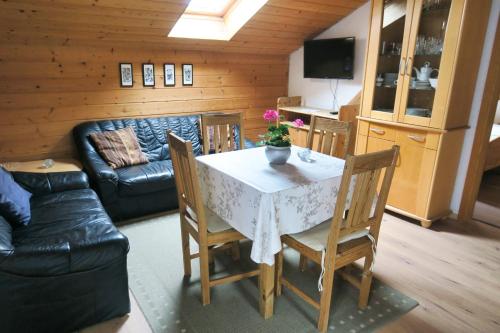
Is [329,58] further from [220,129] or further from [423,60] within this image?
[220,129]

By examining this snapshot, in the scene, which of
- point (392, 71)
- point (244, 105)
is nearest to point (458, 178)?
point (392, 71)

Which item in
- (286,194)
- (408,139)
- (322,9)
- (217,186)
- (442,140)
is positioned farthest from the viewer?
(322,9)

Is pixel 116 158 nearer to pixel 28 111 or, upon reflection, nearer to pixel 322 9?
pixel 28 111

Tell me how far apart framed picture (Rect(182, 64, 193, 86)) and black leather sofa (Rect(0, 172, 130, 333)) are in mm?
2456

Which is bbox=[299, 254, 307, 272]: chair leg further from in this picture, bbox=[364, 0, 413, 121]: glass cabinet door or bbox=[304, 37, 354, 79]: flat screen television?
bbox=[304, 37, 354, 79]: flat screen television

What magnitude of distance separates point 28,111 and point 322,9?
3.28 m

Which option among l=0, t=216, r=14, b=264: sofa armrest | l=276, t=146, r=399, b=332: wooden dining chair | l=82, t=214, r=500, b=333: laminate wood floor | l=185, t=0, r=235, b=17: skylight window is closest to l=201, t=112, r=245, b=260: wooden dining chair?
l=276, t=146, r=399, b=332: wooden dining chair

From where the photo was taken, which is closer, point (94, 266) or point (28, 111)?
point (94, 266)

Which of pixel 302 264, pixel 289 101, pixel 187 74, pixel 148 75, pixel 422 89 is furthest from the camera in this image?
pixel 289 101

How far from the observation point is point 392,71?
320cm

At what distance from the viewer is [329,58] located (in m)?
4.22

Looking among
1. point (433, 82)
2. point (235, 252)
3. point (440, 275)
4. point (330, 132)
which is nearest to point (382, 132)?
point (433, 82)

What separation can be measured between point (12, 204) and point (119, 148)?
143 centimetres

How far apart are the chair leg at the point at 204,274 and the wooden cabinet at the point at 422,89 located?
2.09m
